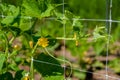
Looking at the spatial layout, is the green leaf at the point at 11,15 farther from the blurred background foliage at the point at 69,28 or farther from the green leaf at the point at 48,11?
the green leaf at the point at 48,11

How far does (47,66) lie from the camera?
1.98 meters

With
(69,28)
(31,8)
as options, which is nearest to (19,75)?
(31,8)

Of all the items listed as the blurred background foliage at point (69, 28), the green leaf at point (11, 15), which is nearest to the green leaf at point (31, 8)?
the blurred background foliage at point (69, 28)

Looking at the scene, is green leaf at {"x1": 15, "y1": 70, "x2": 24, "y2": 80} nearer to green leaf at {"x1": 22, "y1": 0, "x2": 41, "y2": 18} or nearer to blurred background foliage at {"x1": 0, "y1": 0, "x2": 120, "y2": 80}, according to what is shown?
blurred background foliage at {"x1": 0, "y1": 0, "x2": 120, "y2": 80}

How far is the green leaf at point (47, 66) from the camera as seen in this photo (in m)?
1.96

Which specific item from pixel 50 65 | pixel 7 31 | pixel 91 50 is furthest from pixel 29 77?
pixel 91 50

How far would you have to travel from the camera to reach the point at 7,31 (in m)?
2.00

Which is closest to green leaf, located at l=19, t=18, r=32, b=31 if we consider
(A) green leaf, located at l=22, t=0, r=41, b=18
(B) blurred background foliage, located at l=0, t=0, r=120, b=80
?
(B) blurred background foliage, located at l=0, t=0, r=120, b=80

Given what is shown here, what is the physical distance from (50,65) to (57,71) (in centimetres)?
4

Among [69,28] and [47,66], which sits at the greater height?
[69,28]

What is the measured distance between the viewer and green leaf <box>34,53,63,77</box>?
6.42ft

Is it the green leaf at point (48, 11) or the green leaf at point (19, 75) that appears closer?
the green leaf at point (48, 11)

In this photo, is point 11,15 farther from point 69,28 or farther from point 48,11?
point 69,28

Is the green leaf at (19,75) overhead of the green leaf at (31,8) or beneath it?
beneath
